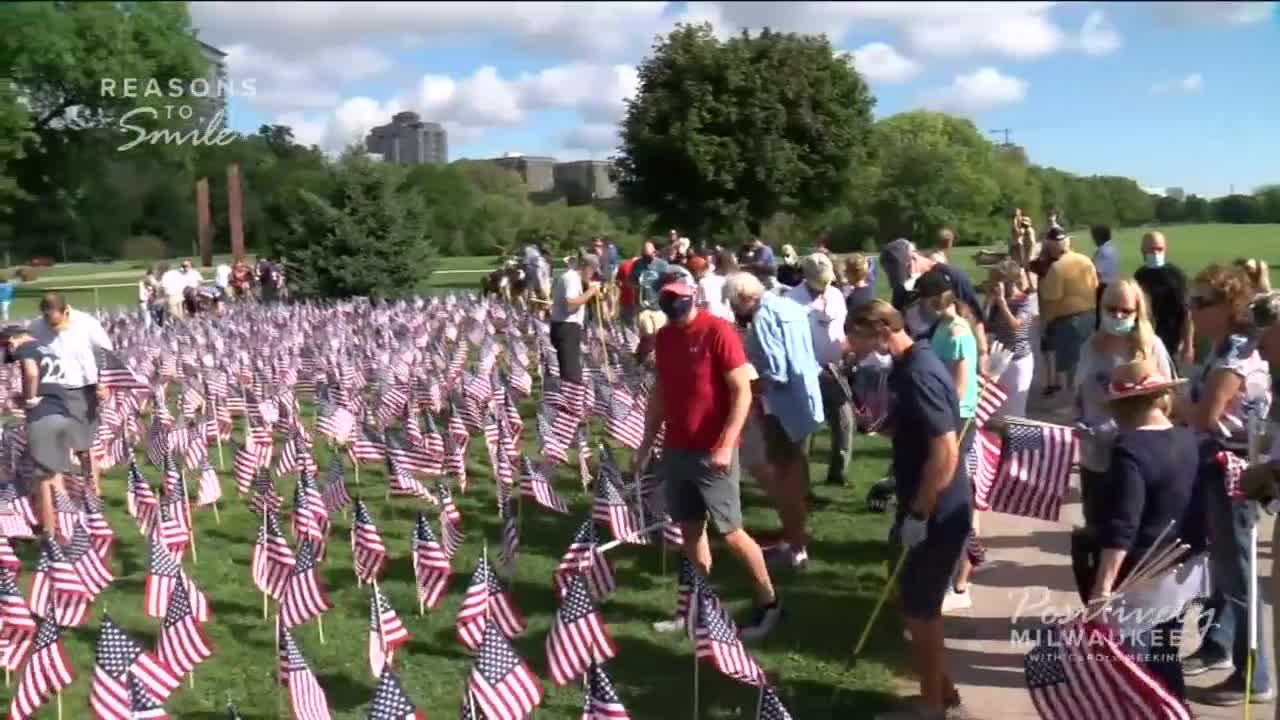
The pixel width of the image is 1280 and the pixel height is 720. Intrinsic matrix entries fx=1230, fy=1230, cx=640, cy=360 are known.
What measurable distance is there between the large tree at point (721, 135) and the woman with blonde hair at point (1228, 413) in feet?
103

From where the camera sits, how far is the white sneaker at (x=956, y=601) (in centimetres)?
666

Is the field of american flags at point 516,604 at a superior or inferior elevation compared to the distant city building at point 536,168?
inferior

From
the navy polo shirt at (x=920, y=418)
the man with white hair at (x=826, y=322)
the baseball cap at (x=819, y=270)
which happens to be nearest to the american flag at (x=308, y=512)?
the man with white hair at (x=826, y=322)

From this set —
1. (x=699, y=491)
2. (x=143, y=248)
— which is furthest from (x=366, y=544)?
(x=143, y=248)

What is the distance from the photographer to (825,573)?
7.47m

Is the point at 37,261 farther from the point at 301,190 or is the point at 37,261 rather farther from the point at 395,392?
the point at 395,392

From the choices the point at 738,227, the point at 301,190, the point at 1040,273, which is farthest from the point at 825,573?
the point at 738,227

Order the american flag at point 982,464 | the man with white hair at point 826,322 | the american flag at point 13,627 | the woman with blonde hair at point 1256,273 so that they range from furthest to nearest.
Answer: the man with white hair at point 826,322, the american flag at point 982,464, the american flag at point 13,627, the woman with blonde hair at point 1256,273

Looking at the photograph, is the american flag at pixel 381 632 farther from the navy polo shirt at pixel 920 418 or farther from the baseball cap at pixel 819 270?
the baseball cap at pixel 819 270

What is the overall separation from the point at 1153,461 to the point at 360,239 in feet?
82.9

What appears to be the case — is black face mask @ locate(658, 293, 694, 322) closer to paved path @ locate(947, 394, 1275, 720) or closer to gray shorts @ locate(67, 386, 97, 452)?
paved path @ locate(947, 394, 1275, 720)

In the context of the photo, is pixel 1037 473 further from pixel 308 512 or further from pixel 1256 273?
pixel 308 512

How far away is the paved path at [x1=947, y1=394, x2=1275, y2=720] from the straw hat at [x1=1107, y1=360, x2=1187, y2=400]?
1.75 meters

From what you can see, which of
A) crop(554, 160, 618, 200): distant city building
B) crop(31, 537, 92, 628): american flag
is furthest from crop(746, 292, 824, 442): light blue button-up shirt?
crop(554, 160, 618, 200): distant city building
